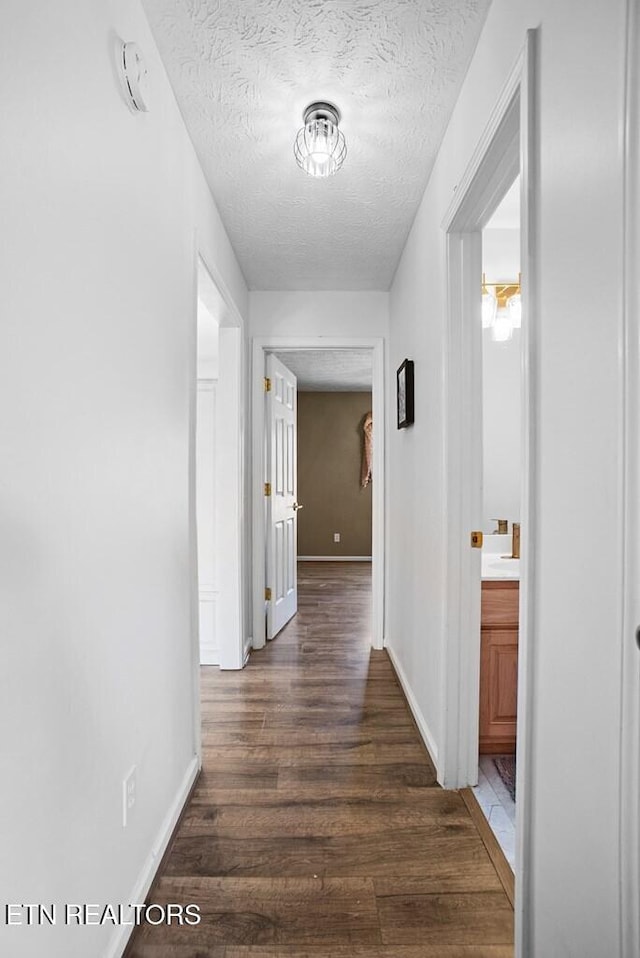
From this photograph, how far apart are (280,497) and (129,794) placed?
109 inches

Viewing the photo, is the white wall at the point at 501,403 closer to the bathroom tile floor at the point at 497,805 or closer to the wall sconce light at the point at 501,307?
the wall sconce light at the point at 501,307

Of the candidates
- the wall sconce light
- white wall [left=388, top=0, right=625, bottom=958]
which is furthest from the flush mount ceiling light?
the wall sconce light

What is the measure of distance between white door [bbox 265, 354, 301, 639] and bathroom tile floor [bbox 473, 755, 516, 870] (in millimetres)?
1983

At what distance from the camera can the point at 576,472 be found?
97cm

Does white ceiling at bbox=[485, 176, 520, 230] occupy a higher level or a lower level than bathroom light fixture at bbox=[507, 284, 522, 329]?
higher

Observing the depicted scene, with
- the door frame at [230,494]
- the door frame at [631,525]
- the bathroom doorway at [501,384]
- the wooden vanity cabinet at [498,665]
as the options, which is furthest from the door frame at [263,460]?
the door frame at [631,525]

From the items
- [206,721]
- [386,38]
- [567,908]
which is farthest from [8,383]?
[206,721]

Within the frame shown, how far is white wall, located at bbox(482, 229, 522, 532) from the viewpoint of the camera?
9.19 feet

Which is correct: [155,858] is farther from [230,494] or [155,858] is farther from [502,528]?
[502,528]

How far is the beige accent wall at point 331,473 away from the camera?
7914mm

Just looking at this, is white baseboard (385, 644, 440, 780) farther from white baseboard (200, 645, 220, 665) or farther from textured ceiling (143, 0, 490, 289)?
textured ceiling (143, 0, 490, 289)

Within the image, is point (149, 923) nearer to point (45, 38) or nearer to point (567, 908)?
point (567, 908)

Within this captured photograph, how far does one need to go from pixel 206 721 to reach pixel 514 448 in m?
2.05

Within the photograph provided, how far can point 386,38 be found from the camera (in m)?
1.55
